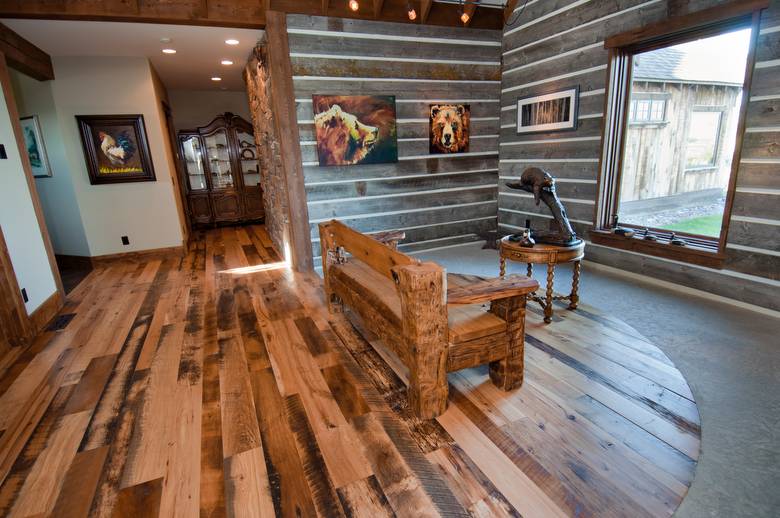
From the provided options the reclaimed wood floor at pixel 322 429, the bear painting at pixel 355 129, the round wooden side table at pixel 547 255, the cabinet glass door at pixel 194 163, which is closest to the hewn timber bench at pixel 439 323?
the reclaimed wood floor at pixel 322 429

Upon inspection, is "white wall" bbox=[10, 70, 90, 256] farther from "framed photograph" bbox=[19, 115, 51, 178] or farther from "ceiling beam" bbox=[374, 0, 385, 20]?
"ceiling beam" bbox=[374, 0, 385, 20]

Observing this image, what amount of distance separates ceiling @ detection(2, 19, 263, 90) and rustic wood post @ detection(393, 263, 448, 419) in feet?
12.6

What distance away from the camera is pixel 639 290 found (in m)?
3.51

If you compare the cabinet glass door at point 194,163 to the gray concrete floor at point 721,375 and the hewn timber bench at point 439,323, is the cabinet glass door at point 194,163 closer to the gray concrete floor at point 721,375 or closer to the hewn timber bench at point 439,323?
the hewn timber bench at point 439,323

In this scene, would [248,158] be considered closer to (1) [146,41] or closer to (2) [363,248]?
(1) [146,41]

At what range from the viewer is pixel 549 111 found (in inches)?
177

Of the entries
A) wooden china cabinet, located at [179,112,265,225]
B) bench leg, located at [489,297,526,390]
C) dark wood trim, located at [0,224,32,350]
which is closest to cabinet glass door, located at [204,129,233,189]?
wooden china cabinet, located at [179,112,265,225]

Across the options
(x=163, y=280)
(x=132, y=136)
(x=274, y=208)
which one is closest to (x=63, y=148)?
(x=132, y=136)

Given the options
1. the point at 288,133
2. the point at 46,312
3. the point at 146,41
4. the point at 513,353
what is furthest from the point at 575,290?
the point at 146,41

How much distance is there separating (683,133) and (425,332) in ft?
11.7

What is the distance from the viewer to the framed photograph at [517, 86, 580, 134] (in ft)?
13.8

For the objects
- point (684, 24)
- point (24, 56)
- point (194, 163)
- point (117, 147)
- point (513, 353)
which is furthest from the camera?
point (194, 163)

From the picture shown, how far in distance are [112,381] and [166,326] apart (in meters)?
0.82

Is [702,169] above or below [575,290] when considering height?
above
